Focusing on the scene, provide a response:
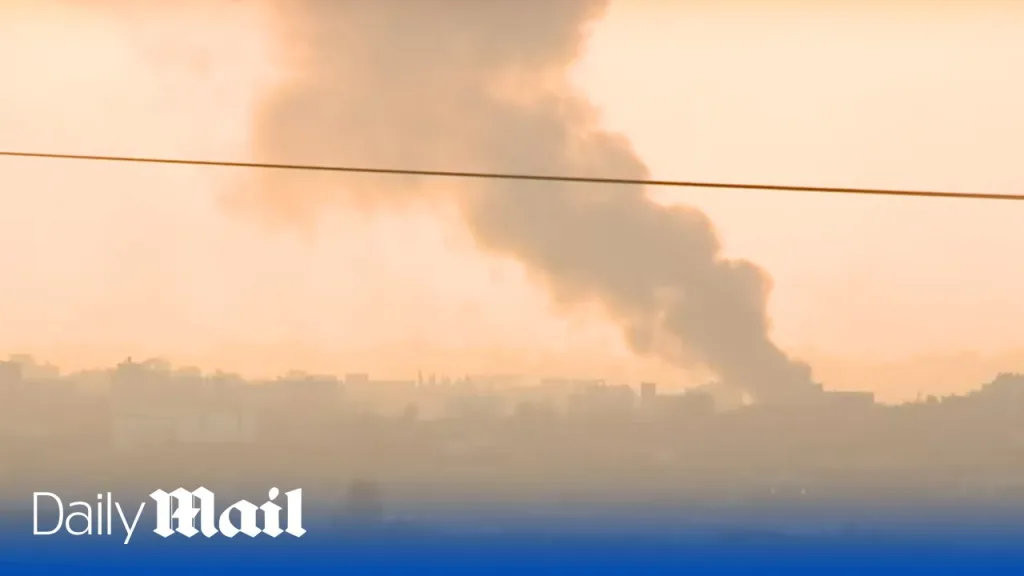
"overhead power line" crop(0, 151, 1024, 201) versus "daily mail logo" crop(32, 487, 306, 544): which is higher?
"overhead power line" crop(0, 151, 1024, 201)

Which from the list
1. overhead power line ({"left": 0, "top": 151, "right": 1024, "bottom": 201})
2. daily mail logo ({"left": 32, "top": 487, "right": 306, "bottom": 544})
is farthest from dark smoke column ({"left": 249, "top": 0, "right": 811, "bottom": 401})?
daily mail logo ({"left": 32, "top": 487, "right": 306, "bottom": 544})

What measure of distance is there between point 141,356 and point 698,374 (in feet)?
2.12

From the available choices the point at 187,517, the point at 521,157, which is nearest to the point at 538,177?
the point at 521,157

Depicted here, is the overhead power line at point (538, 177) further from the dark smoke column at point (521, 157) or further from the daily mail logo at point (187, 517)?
the daily mail logo at point (187, 517)

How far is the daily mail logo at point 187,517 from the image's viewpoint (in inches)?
41.0

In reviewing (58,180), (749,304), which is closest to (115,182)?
(58,180)

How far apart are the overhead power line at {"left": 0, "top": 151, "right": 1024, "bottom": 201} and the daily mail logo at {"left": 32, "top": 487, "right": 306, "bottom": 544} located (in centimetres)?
38

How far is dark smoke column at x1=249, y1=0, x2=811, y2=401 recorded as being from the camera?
1.05m

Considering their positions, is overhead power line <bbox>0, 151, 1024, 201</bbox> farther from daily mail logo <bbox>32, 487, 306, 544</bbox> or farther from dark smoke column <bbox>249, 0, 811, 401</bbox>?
daily mail logo <bbox>32, 487, 306, 544</bbox>

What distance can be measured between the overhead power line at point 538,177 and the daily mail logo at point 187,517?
380mm

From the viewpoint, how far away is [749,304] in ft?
3.45

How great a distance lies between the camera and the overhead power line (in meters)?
1.05

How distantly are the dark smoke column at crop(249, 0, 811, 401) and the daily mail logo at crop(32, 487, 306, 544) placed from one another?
0.34 meters

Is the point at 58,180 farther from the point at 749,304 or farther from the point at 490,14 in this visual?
the point at 749,304
